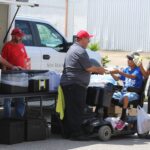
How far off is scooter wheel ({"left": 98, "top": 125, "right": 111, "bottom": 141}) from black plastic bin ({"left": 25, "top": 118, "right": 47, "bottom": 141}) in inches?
37.3

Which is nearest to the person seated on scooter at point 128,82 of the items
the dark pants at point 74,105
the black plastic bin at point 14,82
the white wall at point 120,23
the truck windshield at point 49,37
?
the dark pants at point 74,105

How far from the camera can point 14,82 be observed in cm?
941

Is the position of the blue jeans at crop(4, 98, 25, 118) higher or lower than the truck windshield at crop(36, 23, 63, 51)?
lower

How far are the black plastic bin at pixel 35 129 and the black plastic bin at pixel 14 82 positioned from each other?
54cm

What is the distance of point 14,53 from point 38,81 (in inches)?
41.0

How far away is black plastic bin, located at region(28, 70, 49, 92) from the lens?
9648 mm

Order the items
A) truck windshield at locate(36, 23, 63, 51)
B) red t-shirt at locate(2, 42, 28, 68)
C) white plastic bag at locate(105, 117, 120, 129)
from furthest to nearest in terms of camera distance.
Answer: truck windshield at locate(36, 23, 63, 51)
red t-shirt at locate(2, 42, 28, 68)
white plastic bag at locate(105, 117, 120, 129)

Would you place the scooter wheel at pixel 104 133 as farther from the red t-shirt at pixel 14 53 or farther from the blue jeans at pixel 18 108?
the red t-shirt at pixel 14 53

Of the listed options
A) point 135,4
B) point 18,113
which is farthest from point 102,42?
point 18,113

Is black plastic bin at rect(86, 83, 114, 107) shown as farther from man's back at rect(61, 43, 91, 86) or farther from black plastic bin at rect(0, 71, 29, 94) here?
black plastic bin at rect(0, 71, 29, 94)

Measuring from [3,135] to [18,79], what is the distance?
970 mm

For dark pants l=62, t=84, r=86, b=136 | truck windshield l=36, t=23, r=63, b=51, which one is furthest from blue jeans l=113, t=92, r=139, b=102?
truck windshield l=36, t=23, r=63, b=51

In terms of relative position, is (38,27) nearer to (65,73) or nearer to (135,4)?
(65,73)

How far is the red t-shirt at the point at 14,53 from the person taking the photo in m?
10.4
